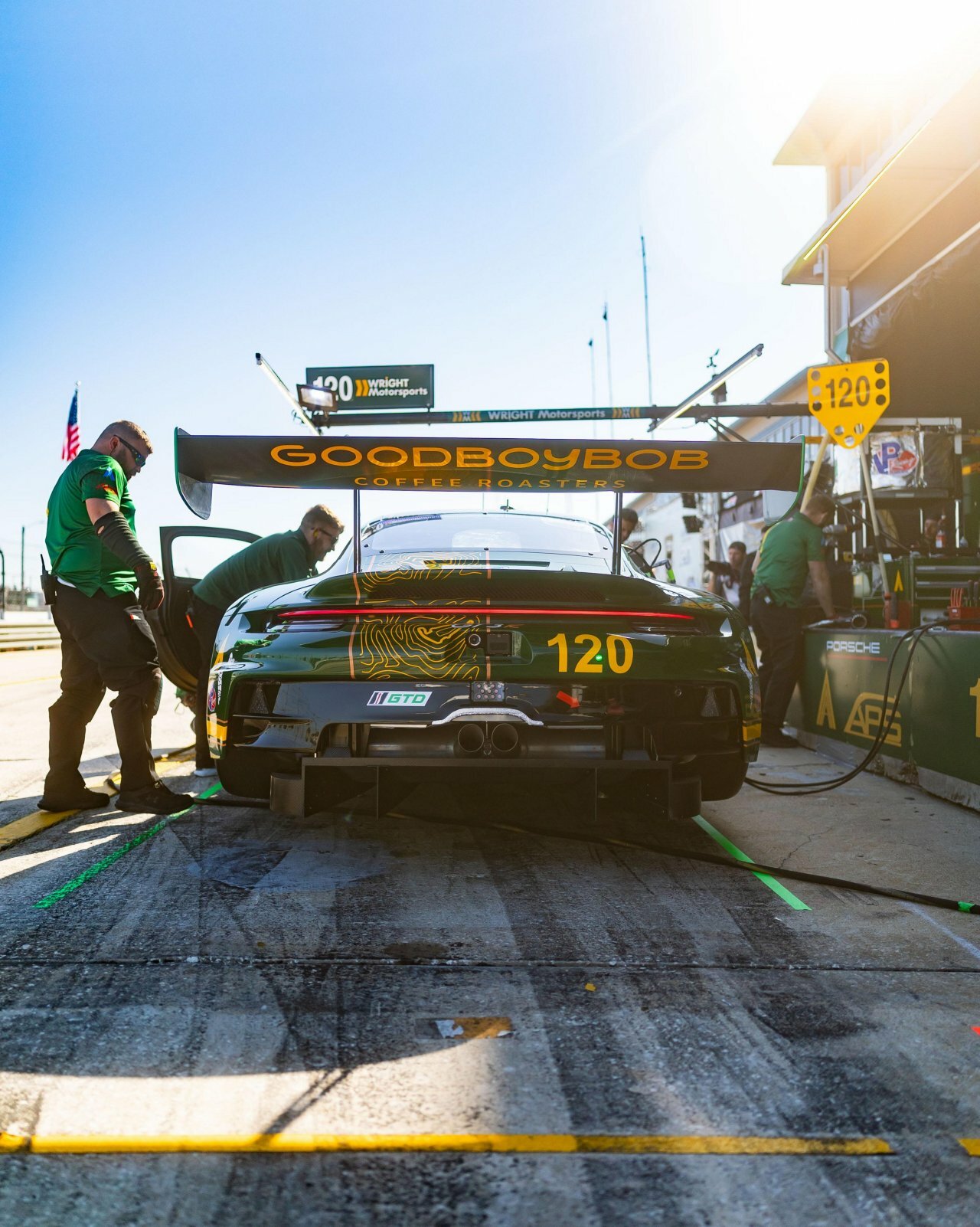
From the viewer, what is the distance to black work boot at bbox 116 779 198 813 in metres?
4.18

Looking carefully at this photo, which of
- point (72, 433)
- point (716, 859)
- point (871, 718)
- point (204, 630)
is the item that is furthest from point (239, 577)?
point (72, 433)

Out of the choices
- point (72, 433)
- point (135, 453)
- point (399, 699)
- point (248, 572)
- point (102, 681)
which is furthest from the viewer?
point (72, 433)

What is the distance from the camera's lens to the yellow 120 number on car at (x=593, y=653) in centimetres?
316

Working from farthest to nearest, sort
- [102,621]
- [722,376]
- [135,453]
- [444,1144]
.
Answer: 1. [722,376]
2. [135,453]
3. [102,621]
4. [444,1144]

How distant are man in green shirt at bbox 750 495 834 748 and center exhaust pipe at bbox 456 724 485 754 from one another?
417cm

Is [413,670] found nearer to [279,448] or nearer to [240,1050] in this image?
[279,448]

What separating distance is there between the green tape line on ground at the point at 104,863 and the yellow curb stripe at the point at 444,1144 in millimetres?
1463

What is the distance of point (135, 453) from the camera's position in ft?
14.1

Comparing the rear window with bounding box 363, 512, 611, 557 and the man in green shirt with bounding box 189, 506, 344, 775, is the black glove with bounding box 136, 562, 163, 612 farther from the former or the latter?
the man in green shirt with bounding box 189, 506, 344, 775

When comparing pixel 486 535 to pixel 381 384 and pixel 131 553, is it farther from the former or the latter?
pixel 381 384

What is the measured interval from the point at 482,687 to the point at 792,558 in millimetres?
4411

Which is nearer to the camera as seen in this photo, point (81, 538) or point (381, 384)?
point (81, 538)

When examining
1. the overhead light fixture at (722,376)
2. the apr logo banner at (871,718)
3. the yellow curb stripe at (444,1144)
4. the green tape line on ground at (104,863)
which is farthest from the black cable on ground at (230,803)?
Result: the overhead light fixture at (722,376)

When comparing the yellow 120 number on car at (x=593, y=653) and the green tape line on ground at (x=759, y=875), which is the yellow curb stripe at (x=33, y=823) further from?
the green tape line on ground at (x=759, y=875)
